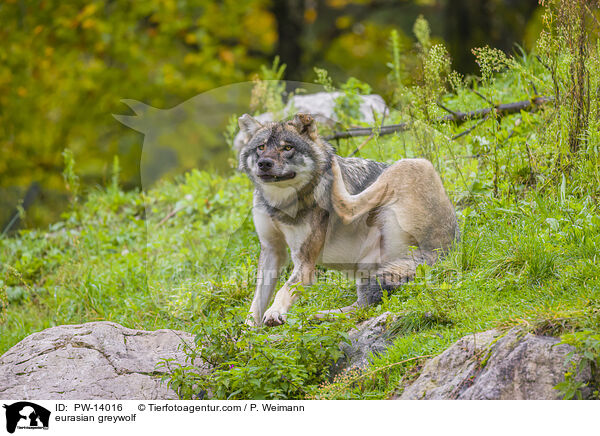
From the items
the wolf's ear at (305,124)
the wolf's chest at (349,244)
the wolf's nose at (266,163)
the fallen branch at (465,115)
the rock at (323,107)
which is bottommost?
the wolf's chest at (349,244)

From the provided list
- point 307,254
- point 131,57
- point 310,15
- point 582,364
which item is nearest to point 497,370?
point 582,364

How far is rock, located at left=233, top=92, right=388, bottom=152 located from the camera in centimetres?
951

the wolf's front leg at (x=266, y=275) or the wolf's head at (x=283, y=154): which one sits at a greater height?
the wolf's head at (x=283, y=154)

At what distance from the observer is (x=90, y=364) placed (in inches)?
195

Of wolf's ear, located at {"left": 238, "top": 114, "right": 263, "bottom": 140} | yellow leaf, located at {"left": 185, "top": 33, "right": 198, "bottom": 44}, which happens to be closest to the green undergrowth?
wolf's ear, located at {"left": 238, "top": 114, "right": 263, "bottom": 140}

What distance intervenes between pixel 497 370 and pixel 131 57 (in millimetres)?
13268

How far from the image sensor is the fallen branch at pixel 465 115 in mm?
7141

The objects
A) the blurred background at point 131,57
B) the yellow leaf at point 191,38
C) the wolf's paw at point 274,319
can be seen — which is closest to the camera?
the wolf's paw at point 274,319

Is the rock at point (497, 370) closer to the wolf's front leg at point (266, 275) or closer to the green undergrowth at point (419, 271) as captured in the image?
the green undergrowth at point (419, 271)

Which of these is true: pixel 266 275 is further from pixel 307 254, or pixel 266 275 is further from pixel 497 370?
pixel 497 370
